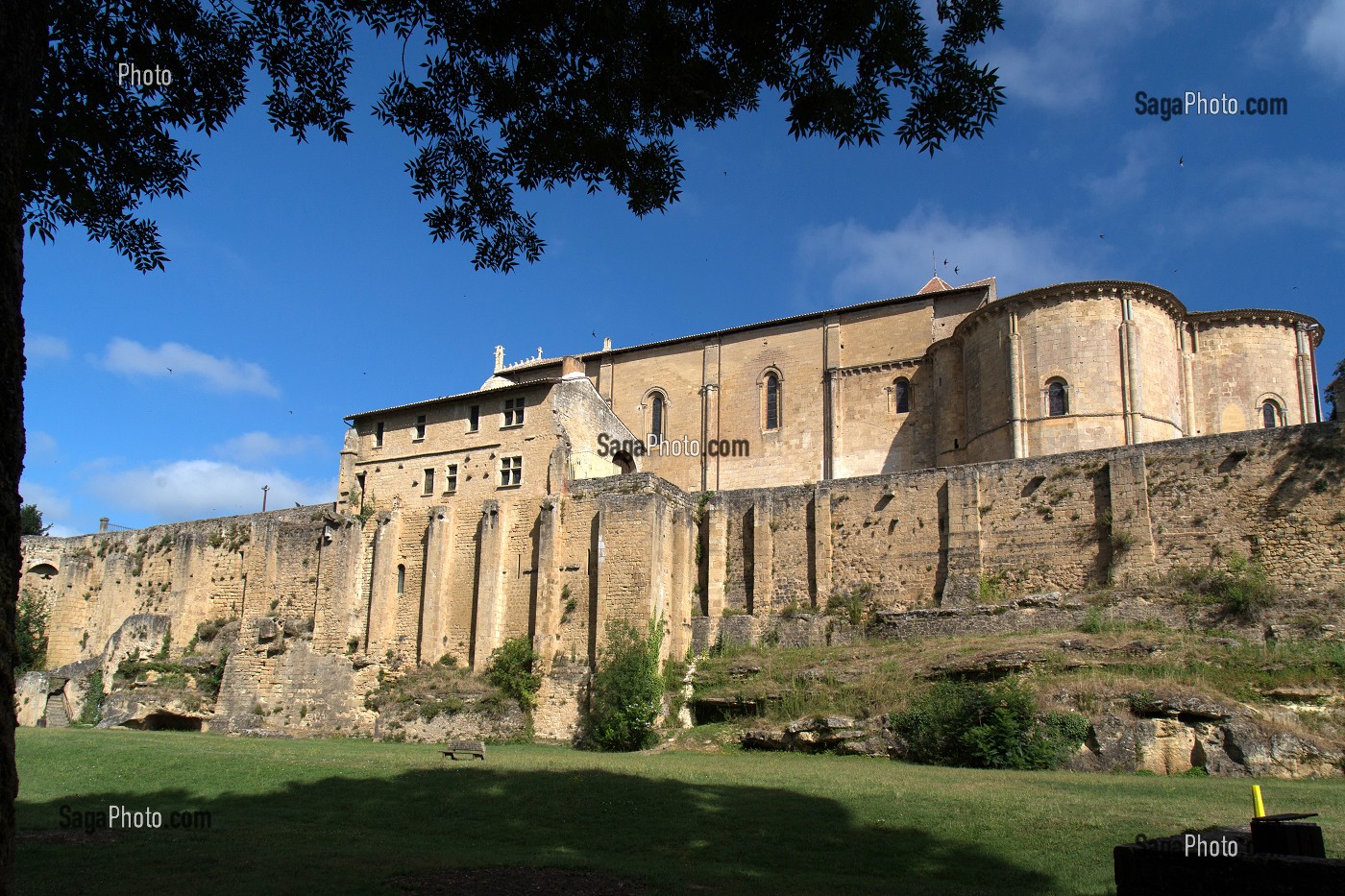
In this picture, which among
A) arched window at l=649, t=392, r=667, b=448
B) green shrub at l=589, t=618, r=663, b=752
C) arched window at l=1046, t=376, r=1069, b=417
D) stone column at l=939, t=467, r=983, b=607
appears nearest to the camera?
green shrub at l=589, t=618, r=663, b=752

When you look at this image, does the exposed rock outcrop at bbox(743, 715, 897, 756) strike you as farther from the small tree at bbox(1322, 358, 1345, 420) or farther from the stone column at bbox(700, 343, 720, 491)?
the stone column at bbox(700, 343, 720, 491)

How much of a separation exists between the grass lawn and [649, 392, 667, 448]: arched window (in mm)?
27287

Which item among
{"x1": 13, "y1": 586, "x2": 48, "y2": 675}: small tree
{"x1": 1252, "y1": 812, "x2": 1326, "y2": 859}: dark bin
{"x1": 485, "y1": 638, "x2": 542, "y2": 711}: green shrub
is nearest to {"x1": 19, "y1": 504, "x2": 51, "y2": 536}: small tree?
{"x1": 13, "y1": 586, "x2": 48, "y2": 675}: small tree

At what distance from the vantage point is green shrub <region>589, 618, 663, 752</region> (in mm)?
26578

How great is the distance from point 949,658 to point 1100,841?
471 inches

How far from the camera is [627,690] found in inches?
1074

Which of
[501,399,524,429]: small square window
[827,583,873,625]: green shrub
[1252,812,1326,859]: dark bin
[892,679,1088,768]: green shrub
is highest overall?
[501,399,524,429]: small square window

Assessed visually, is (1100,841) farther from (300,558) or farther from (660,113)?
(300,558)

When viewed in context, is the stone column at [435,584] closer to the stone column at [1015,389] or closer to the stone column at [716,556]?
the stone column at [716,556]

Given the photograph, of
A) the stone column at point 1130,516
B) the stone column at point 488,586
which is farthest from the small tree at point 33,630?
the stone column at point 1130,516

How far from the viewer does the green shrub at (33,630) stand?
41969mm

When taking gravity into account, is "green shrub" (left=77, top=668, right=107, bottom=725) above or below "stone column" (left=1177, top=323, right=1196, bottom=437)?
below

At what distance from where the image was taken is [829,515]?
102ft

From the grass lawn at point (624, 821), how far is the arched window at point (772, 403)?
81.1 ft
